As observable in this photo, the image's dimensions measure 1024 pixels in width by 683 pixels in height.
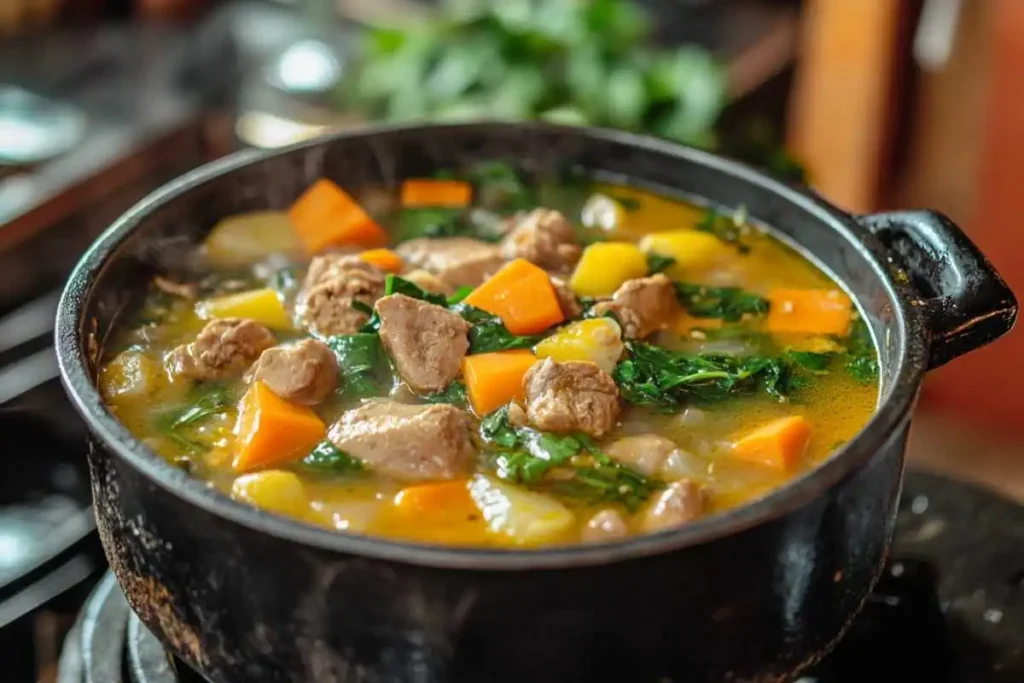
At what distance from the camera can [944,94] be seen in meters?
4.10

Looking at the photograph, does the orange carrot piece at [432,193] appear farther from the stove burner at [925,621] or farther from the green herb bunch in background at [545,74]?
the green herb bunch in background at [545,74]

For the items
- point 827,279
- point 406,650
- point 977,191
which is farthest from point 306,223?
point 977,191

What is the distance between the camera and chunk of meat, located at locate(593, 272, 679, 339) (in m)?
1.83

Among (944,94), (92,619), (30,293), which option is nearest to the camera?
(92,619)

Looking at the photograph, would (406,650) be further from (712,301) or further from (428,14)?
(428,14)

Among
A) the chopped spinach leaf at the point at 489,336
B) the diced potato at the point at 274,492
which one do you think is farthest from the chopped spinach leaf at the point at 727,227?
the diced potato at the point at 274,492

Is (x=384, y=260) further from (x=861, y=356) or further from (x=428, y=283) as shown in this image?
(x=861, y=356)

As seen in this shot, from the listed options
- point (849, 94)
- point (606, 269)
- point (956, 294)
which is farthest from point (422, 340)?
point (849, 94)

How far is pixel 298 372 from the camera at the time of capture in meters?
1.64

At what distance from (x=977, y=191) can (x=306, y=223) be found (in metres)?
2.39

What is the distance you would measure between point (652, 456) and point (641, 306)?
0.35 meters

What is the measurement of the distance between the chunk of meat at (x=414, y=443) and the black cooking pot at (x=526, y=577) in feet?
0.97

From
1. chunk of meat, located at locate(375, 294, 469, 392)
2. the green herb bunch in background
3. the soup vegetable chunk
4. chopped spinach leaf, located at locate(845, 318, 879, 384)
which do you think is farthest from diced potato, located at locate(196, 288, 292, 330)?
the green herb bunch in background

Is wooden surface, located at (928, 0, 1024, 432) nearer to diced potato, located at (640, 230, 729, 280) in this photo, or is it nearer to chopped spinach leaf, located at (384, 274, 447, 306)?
diced potato, located at (640, 230, 729, 280)
